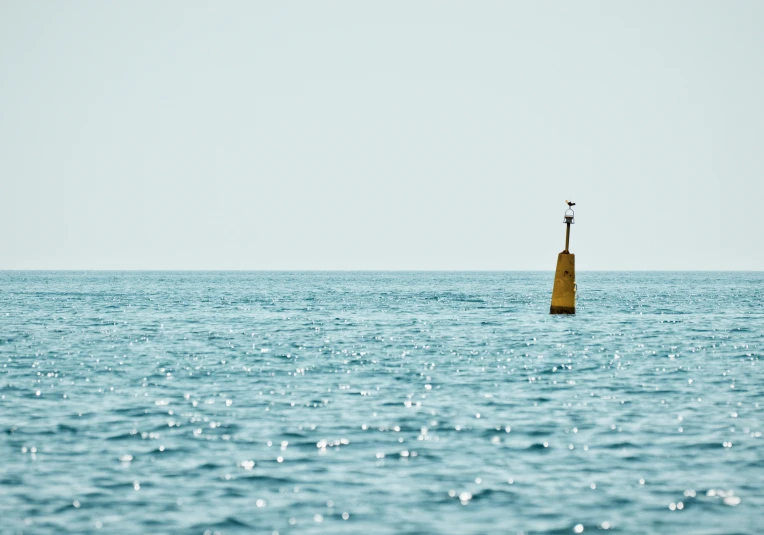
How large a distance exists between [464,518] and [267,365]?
19012mm

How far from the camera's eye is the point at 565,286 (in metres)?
51.2

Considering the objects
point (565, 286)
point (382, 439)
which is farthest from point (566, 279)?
point (382, 439)

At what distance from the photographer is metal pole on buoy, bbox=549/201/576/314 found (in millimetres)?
47713

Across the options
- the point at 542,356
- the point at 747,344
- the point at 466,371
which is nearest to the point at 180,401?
the point at 466,371

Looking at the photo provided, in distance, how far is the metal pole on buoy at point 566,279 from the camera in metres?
47.7

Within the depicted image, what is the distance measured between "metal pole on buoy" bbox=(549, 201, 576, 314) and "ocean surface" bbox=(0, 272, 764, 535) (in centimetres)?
991

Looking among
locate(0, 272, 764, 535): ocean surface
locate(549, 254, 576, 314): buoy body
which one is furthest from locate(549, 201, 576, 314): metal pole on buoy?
locate(0, 272, 764, 535): ocean surface

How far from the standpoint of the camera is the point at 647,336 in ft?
144

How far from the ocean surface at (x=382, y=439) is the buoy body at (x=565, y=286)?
10081mm

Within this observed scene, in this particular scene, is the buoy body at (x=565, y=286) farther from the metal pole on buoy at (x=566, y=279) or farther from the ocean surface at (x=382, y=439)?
the ocean surface at (x=382, y=439)

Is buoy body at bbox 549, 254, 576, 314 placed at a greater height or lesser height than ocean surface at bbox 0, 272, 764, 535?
greater

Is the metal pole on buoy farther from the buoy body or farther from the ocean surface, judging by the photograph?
the ocean surface

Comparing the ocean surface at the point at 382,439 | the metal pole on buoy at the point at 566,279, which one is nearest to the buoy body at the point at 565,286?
the metal pole on buoy at the point at 566,279

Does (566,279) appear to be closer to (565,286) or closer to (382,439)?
(565,286)
